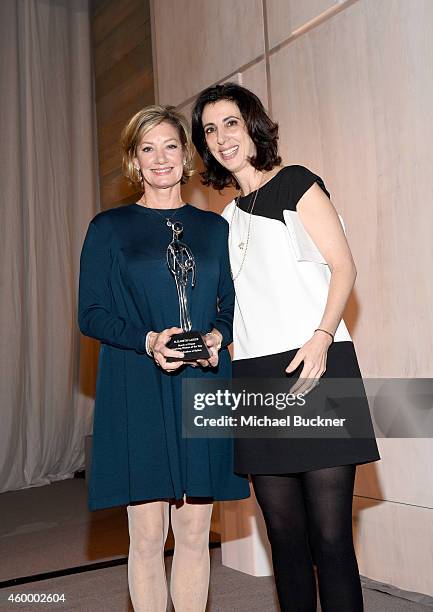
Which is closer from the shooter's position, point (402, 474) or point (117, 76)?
point (402, 474)

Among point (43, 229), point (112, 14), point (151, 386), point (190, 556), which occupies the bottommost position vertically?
point (190, 556)

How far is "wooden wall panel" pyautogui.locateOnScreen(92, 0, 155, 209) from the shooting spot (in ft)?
16.9

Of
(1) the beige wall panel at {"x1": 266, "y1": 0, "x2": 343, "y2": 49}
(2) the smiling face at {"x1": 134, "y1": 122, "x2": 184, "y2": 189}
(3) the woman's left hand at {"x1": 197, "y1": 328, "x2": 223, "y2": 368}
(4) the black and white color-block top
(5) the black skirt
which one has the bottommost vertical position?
(5) the black skirt

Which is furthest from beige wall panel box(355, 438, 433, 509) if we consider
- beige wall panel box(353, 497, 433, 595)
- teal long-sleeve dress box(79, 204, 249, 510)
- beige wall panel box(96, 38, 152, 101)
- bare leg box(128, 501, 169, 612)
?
beige wall panel box(96, 38, 152, 101)

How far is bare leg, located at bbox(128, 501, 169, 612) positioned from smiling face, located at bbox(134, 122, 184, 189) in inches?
33.1

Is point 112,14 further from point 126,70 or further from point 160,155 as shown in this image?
point 160,155

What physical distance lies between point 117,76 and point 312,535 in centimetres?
456

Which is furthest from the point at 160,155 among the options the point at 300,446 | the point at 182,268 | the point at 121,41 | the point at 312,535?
the point at 121,41

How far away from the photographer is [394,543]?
2660mm

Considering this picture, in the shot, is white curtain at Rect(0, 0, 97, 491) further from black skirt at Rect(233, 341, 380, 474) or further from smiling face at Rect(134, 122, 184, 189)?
black skirt at Rect(233, 341, 380, 474)

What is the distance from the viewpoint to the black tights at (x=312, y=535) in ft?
5.64

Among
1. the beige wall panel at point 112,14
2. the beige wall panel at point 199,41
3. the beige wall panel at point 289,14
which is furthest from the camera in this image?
the beige wall panel at point 112,14

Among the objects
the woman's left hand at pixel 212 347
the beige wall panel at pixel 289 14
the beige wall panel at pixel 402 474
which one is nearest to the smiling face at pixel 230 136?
the woman's left hand at pixel 212 347

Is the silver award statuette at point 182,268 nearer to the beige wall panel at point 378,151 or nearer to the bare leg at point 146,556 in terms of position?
the bare leg at point 146,556
